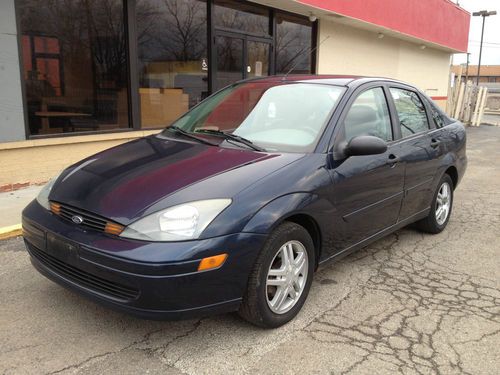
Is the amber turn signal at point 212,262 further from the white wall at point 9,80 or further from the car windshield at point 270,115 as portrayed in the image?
the white wall at point 9,80

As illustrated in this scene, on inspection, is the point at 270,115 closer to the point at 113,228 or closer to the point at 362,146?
the point at 362,146

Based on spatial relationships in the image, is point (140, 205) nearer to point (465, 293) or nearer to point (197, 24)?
point (465, 293)

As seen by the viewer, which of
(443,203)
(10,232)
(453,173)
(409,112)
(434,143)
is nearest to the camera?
(409,112)

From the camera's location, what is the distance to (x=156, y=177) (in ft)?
9.75

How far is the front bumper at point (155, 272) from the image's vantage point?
2529 millimetres

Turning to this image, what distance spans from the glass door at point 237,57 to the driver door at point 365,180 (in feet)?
20.7

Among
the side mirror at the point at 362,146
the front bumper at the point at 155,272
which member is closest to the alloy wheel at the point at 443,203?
the side mirror at the point at 362,146

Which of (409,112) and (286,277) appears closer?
(286,277)

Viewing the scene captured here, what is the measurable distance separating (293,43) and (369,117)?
29.2 ft

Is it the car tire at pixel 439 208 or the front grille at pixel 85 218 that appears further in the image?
the car tire at pixel 439 208

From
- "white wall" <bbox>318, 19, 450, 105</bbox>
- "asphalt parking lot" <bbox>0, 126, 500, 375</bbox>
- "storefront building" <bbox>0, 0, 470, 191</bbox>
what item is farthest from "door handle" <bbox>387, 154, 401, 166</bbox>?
"white wall" <bbox>318, 19, 450, 105</bbox>

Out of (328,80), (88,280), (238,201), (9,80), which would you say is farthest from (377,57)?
(88,280)

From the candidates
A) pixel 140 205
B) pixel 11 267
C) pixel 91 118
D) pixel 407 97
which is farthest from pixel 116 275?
pixel 91 118

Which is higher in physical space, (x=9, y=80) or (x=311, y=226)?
(x=9, y=80)
